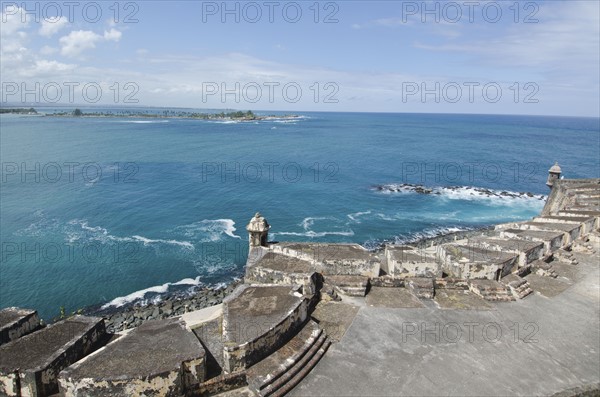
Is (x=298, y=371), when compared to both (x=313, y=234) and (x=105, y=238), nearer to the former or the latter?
(x=313, y=234)

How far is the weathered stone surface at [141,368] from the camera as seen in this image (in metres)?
8.27

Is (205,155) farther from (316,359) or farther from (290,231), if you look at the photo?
(316,359)

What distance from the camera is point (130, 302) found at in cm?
2336

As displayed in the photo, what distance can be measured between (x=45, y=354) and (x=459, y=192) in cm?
5176

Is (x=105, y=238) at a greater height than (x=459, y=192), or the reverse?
(x=459, y=192)

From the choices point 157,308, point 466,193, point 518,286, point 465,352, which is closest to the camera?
point 465,352

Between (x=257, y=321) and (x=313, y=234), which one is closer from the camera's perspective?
(x=257, y=321)

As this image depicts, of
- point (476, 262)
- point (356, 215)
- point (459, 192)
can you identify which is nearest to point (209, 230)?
point (356, 215)

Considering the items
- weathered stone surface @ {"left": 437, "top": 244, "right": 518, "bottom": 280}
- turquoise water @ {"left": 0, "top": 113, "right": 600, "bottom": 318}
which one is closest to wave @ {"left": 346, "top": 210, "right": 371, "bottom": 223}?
turquoise water @ {"left": 0, "top": 113, "right": 600, "bottom": 318}

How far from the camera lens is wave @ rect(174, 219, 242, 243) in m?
32.8

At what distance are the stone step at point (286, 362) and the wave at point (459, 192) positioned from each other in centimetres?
4027

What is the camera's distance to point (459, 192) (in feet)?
171

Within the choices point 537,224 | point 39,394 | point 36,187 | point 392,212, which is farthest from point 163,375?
point 36,187

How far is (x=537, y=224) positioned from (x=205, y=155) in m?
61.8
